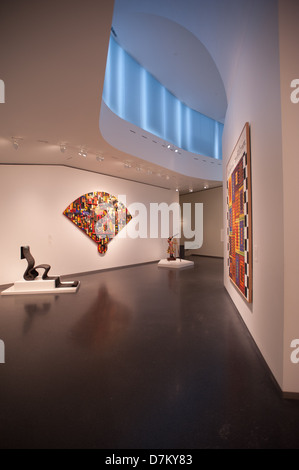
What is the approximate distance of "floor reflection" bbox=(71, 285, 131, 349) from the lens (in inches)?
117

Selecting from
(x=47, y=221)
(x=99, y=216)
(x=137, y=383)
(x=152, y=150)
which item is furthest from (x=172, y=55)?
(x=137, y=383)

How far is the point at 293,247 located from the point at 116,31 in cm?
683

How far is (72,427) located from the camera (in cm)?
162

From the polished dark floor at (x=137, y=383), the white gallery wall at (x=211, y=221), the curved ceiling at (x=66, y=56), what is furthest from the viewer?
the white gallery wall at (x=211, y=221)

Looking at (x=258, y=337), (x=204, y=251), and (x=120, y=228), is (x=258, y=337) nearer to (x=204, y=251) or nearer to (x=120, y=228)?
(x=120, y=228)

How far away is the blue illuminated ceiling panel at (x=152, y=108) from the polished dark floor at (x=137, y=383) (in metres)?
5.56

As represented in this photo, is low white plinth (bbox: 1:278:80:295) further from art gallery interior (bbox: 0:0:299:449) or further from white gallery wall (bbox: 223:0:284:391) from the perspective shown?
white gallery wall (bbox: 223:0:284:391)

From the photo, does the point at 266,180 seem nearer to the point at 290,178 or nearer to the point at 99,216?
the point at 290,178

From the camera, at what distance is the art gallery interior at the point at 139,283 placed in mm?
1725

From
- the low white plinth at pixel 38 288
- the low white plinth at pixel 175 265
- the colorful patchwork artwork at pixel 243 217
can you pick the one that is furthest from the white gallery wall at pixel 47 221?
the colorful patchwork artwork at pixel 243 217

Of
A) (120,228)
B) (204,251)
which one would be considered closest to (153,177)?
(120,228)

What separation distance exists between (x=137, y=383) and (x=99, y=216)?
21.7 feet

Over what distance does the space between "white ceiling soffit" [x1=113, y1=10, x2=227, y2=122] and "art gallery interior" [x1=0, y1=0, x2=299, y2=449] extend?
0.17 ft

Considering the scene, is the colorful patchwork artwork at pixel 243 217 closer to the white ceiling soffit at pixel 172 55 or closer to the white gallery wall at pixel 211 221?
the white ceiling soffit at pixel 172 55
